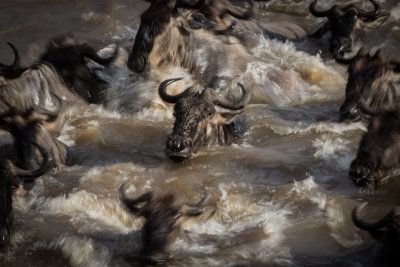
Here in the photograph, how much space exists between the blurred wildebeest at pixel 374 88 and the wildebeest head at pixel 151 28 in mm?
2796

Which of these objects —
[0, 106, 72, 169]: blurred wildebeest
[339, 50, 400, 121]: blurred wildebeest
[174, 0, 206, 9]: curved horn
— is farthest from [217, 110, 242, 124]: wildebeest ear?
[174, 0, 206, 9]: curved horn

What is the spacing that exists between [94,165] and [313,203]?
2.63 metres

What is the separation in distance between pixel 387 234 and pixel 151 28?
227 inches

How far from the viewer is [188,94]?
7957mm

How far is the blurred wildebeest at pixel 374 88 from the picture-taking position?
844cm

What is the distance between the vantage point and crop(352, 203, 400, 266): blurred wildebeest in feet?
16.4

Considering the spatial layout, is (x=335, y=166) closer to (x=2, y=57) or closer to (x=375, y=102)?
(x=375, y=102)

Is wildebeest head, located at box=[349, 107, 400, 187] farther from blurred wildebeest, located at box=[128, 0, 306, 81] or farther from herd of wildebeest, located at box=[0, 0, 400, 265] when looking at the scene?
blurred wildebeest, located at box=[128, 0, 306, 81]

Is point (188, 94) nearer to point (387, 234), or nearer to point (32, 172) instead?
point (32, 172)

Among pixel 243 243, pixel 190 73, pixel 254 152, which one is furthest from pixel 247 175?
pixel 190 73


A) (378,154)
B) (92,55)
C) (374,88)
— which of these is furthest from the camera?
(92,55)

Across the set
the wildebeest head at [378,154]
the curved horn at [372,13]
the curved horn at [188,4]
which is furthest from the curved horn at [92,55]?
the curved horn at [372,13]

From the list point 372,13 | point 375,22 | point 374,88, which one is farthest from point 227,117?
point 375,22

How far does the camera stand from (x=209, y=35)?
10.3 m
